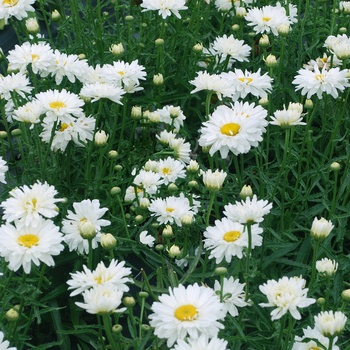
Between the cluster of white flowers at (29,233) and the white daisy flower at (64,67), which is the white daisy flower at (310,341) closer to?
the cluster of white flowers at (29,233)

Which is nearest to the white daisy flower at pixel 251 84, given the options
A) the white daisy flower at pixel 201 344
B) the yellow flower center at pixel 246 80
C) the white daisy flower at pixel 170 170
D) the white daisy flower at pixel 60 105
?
the yellow flower center at pixel 246 80

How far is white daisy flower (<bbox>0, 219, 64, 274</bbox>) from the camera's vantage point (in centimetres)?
227

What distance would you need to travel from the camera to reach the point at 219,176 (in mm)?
2566

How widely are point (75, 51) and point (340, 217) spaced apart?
1479 millimetres

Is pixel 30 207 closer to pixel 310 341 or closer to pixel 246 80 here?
pixel 310 341

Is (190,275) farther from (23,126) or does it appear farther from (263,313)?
(23,126)

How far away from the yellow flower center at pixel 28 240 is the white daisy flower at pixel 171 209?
541mm

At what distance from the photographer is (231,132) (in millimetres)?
2736

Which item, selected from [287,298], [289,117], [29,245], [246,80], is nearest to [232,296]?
[287,298]

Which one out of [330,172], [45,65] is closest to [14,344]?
[45,65]

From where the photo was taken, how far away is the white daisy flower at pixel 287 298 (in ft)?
6.96

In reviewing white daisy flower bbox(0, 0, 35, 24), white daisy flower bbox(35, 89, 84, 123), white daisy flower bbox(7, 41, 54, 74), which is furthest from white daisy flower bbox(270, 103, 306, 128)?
white daisy flower bbox(0, 0, 35, 24)

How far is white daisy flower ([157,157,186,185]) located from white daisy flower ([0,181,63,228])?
2.02ft

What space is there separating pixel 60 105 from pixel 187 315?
3.65 feet
